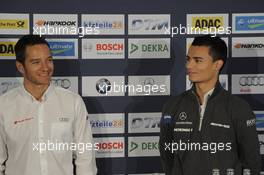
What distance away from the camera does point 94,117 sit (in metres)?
3.09

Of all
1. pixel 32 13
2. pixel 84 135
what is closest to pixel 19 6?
pixel 32 13

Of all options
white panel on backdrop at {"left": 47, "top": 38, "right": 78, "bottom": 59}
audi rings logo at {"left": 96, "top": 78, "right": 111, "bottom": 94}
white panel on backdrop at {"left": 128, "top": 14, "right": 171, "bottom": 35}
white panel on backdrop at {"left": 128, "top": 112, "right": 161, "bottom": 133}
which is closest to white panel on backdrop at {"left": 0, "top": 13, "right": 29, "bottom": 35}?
white panel on backdrop at {"left": 47, "top": 38, "right": 78, "bottom": 59}

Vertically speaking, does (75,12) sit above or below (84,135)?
above

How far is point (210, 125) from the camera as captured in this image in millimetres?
2432

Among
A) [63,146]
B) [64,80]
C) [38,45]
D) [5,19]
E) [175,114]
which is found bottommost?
[63,146]

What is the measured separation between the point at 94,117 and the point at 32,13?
32.3 inches

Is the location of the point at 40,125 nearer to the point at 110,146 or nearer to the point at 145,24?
the point at 110,146

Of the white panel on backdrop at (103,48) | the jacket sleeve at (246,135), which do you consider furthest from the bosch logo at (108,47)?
the jacket sleeve at (246,135)

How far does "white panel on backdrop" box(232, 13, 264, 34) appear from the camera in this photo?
123 inches

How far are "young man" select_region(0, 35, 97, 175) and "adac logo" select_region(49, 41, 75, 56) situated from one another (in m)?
0.58

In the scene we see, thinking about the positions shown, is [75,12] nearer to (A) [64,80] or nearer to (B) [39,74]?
(A) [64,80]

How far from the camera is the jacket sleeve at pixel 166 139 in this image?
2.55 metres

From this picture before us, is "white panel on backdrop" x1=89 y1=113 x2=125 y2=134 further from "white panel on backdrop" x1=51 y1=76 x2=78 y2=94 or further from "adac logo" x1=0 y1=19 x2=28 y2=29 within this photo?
"adac logo" x1=0 y1=19 x2=28 y2=29

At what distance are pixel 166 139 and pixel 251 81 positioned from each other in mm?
908
